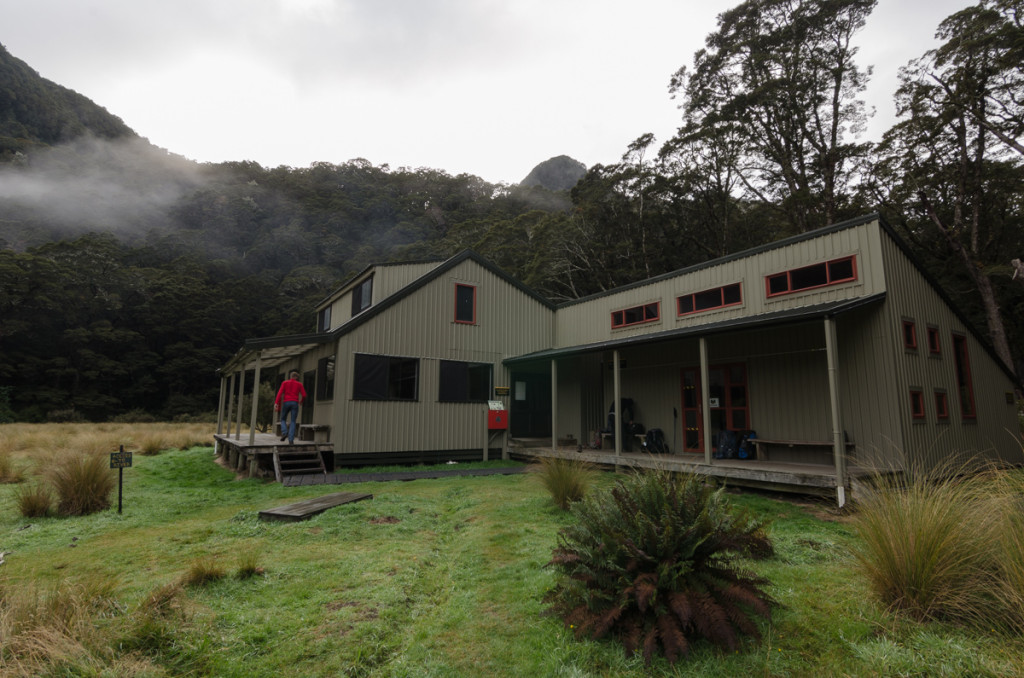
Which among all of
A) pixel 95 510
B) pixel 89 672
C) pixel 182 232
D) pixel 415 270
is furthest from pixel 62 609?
pixel 182 232

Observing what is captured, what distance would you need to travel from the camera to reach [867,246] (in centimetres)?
890

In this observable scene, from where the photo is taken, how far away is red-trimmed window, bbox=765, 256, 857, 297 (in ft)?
30.3

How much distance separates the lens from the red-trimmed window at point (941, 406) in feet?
30.3

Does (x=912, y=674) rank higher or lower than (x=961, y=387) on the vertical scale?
lower

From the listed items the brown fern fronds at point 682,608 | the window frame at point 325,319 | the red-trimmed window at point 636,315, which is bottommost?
the brown fern fronds at point 682,608

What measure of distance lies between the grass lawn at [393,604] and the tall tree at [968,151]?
19.4m

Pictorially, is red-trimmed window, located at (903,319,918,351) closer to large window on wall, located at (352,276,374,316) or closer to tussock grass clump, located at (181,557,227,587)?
tussock grass clump, located at (181,557,227,587)

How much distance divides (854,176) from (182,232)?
59317 millimetres

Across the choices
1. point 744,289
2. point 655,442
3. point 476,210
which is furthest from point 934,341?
point 476,210

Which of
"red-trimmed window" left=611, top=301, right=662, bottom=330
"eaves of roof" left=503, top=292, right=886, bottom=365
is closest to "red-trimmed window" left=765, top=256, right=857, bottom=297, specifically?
"eaves of roof" left=503, top=292, right=886, bottom=365

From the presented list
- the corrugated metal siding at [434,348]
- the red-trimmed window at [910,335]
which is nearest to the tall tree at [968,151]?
the red-trimmed window at [910,335]

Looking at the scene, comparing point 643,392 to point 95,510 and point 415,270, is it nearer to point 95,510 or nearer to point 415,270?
point 415,270

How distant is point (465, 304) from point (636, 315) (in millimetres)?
4713

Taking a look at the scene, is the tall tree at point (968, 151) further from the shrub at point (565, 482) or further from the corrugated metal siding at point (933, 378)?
the shrub at point (565, 482)
